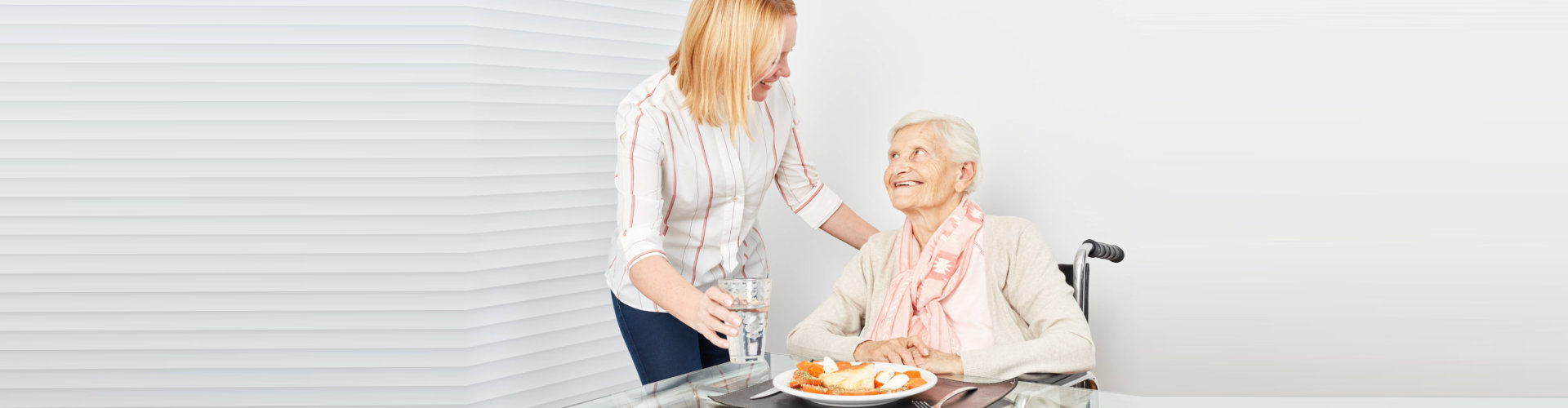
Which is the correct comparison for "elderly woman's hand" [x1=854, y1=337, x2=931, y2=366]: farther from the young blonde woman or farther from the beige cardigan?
the young blonde woman

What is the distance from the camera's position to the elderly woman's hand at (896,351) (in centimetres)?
164

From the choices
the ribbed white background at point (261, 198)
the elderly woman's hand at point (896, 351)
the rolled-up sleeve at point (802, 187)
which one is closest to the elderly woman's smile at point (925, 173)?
the rolled-up sleeve at point (802, 187)

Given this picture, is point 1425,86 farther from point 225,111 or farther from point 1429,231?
point 225,111

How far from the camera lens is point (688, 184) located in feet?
6.15

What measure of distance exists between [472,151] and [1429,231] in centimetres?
205

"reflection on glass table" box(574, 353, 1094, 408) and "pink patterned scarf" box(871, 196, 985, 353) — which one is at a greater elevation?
"pink patterned scarf" box(871, 196, 985, 353)

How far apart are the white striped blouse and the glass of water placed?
1.06 feet

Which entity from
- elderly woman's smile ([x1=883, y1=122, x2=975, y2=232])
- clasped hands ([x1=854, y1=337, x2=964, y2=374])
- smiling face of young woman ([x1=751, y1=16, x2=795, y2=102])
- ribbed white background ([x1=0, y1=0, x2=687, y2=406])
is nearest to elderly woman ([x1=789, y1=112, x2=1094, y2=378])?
elderly woman's smile ([x1=883, y1=122, x2=975, y2=232])

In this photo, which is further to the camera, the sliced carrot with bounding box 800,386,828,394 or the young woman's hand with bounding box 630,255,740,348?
the young woman's hand with bounding box 630,255,740,348

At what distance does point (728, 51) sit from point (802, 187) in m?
0.57

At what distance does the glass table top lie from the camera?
1.26m

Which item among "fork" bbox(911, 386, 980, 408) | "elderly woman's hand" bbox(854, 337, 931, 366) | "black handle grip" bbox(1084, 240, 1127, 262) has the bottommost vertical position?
"fork" bbox(911, 386, 980, 408)

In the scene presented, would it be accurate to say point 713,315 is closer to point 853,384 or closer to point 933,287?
point 853,384

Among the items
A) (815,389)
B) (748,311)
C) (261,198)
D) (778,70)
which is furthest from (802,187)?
(261,198)
